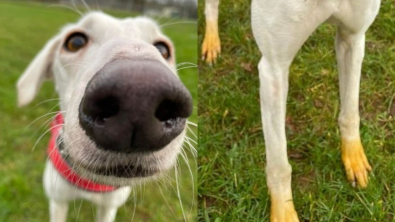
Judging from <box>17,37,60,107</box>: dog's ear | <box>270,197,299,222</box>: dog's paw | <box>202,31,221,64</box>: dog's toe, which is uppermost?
<box>17,37,60,107</box>: dog's ear

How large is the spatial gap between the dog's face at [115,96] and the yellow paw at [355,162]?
1060mm

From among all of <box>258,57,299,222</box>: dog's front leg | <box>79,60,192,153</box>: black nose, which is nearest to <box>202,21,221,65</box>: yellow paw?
<box>258,57,299,222</box>: dog's front leg

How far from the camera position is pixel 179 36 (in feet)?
4.53

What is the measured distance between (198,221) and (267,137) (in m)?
0.44

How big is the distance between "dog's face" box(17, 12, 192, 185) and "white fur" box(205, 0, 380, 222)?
1.34 ft

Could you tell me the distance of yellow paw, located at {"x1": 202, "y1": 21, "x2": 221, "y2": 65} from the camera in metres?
2.64

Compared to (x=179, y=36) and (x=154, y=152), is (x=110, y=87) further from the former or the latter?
(x=179, y=36)

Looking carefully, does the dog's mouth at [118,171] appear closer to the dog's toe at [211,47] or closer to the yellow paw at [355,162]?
the yellow paw at [355,162]

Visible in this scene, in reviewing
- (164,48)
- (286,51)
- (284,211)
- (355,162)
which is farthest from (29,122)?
(355,162)

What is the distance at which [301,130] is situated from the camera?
229 centimetres

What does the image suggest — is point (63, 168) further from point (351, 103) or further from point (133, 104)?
point (351, 103)

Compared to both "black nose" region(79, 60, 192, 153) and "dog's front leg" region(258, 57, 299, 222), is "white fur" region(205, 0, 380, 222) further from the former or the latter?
"black nose" region(79, 60, 192, 153)

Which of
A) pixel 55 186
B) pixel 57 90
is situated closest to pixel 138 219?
pixel 55 186

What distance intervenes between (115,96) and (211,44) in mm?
1860
